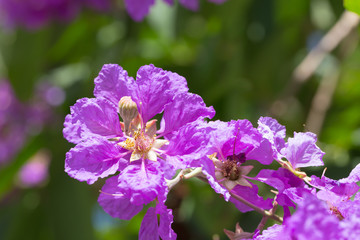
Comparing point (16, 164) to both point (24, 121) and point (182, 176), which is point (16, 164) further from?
point (182, 176)

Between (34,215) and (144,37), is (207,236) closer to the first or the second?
(34,215)

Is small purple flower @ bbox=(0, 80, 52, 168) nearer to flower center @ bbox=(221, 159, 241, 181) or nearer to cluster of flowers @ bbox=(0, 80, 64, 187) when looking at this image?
cluster of flowers @ bbox=(0, 80, 64, 187)

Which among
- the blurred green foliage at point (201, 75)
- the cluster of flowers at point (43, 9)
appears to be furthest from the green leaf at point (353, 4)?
the cluster of flowers at point (43, 9)

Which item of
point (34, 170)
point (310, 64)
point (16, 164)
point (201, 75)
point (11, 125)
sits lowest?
point (34, 170)

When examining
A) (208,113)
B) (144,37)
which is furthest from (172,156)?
(144,37)

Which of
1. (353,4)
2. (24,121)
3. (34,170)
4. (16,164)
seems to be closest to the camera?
(353,4)

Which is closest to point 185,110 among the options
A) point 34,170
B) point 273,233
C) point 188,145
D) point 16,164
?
point 188,145
